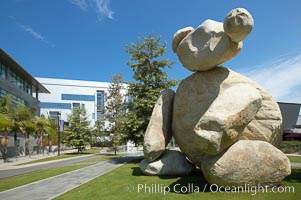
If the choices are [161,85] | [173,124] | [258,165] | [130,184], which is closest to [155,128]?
[173,124]

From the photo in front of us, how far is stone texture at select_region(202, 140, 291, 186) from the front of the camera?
6.93 metres

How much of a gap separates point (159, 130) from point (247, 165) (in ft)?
12.2

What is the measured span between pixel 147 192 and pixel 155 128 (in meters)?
2.66

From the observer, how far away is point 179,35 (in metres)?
9.37

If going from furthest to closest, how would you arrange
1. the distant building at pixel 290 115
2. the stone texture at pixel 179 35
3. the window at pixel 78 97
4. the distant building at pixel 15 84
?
the window at pixel 78 97
the distant building at pixel 290 115
the distant building at pixel 15 84
the stone texture at pixel 179 35

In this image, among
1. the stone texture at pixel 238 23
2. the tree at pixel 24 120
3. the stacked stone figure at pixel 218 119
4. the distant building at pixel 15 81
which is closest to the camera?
the stacked stone figure at pixel 218 119

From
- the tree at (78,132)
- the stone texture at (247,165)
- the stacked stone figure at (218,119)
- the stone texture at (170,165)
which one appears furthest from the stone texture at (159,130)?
the tree at (78,132)

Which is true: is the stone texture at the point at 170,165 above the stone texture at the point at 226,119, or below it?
below

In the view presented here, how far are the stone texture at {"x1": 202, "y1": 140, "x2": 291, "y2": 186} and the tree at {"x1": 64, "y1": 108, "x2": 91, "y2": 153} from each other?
32522mm

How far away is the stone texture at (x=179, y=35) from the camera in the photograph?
9.24m

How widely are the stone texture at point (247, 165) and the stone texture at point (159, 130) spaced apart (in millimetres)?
2785

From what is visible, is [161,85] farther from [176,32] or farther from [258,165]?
[258,165]

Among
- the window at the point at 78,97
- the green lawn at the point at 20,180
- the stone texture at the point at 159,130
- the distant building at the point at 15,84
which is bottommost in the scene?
the green lawn at the point at 20,180

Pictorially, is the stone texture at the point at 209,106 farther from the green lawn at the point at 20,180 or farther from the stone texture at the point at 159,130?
the green lawn at the point at 20,180
